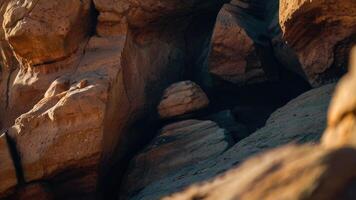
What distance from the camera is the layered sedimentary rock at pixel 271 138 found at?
25.0ft

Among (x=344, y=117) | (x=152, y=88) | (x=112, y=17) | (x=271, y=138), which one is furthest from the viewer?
(x=152, y=88)

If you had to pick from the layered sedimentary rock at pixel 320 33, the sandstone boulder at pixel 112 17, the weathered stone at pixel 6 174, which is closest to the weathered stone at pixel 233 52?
the layered sedimentary rock at pixel 320 33

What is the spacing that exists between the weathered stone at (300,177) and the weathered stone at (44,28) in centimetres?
714

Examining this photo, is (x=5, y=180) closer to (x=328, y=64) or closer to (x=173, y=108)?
(x=173, y=108)

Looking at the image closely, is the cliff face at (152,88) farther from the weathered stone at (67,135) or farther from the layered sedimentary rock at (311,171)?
the layered sedimentary rock at (311,171)

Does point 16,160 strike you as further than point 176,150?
No

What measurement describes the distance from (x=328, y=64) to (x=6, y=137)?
16.6ft

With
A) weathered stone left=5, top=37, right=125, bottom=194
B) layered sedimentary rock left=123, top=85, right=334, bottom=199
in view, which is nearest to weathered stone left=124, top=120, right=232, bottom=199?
layered sedimentary rock left=123, top=85, right=334, bottom=199

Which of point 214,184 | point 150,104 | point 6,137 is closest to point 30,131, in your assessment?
point 6,137

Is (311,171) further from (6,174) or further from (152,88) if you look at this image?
(152,88)

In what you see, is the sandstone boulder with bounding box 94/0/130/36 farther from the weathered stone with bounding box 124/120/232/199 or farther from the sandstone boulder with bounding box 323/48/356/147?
the sandstone boulder with bounding box 323/48/356/147

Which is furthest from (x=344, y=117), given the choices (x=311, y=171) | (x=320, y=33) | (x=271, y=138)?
(x=320, y=33)

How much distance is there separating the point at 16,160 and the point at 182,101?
9.77 ft

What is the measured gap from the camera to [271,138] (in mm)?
8047
